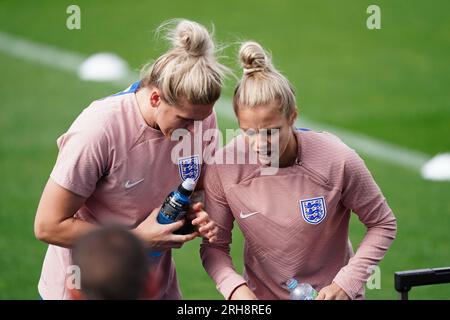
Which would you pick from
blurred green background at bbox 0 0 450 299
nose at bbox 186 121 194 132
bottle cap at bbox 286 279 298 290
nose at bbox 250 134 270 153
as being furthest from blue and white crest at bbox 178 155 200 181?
blurred green background at bbox 0 0 450 299

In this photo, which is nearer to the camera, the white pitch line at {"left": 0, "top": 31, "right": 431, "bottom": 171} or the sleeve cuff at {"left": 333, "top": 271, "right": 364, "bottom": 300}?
the sleeve cuff at {"left": 333, "top": 271, "right": 364, "bottom": 300}

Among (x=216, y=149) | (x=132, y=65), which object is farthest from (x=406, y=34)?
(x=216, y=149)

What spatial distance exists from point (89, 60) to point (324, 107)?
11.9 feet

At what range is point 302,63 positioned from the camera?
519 inches

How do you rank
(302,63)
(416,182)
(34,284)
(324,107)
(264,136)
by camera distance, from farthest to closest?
(302,63) < (324,107) < (416,182) < (34,284) < (264,136)

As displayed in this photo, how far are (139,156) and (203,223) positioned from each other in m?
0.43

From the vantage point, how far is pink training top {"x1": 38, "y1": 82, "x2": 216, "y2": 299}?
4.47 m

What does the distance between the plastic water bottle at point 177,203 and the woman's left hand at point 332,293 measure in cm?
73

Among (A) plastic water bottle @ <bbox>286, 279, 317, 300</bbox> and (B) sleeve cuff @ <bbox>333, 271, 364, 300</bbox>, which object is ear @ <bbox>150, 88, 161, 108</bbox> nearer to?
(A) plastic water bottle @ <bbox>286, 279, 317, 300</bbox>

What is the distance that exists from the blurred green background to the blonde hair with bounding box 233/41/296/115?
9.74 ft

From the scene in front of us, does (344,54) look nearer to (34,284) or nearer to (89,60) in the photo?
(89,60)

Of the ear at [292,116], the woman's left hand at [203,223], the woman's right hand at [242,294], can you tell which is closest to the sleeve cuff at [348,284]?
the woman's right hand at [242,294]

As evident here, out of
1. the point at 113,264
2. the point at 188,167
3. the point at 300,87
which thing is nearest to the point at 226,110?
the point at 300,87

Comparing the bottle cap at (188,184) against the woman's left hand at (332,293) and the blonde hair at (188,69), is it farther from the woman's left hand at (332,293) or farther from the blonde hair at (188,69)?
the woman's left hand at (332,293)
